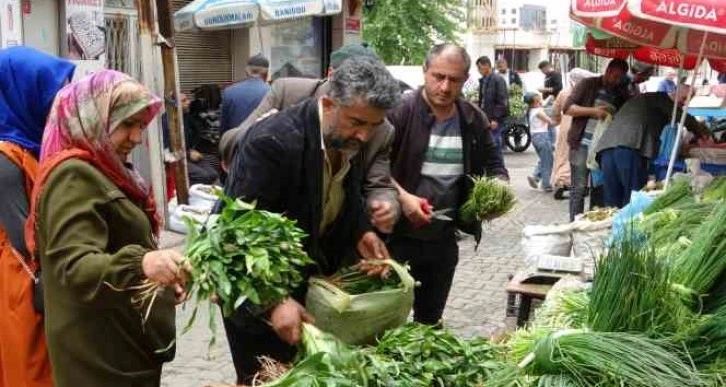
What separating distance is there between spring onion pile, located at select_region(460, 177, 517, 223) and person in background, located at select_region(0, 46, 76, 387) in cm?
188

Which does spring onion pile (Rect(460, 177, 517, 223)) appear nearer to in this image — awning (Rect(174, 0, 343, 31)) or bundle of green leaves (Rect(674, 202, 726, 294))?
bundle of green leaves (Rect(674, 202, 726, 294))

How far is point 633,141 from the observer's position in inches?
275

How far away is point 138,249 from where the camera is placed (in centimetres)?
Answer: 236

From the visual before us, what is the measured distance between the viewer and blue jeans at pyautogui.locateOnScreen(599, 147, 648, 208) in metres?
7.03

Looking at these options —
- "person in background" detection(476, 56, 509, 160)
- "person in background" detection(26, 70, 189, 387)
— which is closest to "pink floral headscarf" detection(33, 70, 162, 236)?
"person in background" detection(26, 70, 189, 387)

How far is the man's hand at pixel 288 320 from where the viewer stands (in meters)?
2.43

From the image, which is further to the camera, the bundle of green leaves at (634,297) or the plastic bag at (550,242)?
the plastic bag at (550,242)

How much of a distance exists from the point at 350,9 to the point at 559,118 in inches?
230

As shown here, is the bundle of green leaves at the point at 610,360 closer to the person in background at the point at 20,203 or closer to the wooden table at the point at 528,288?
the person in background at the point at 20,203

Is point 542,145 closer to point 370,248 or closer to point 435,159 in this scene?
point 435,159

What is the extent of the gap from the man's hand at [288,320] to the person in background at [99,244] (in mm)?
285

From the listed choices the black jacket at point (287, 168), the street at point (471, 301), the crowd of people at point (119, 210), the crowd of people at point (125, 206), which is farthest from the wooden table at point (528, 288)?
the black jacket at point (287, 168)

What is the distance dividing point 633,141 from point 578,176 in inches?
52.8

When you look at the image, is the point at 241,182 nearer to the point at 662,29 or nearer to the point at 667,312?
the point at 667,312
